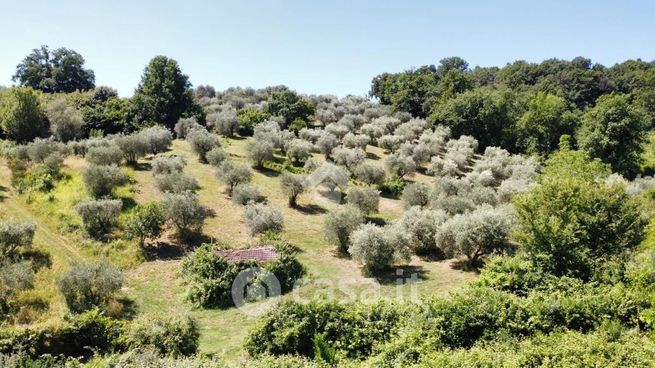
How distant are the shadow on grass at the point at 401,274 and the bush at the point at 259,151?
22650 millimetres

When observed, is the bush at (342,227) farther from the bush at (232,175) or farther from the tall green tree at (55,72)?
the tall green tree at (55,72)

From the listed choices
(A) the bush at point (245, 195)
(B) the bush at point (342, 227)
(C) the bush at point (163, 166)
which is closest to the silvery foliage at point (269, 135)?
(C) the bush at point (163, 166)

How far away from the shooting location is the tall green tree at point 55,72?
8069cm

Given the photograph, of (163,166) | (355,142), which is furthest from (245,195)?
(355,142)

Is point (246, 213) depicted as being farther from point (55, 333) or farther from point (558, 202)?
point (558, 202)

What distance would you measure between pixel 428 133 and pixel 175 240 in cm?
4447

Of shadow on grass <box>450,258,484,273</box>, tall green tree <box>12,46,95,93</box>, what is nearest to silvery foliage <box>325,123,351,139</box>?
shadow on grass <box>450,258,484,273</box>

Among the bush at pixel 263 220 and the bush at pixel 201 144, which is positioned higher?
the bush at pixel 201 144

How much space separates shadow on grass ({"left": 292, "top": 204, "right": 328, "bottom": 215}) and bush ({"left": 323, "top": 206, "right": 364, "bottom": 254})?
23.8ft

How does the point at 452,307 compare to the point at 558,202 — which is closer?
the point at 452,307

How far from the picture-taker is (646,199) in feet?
124

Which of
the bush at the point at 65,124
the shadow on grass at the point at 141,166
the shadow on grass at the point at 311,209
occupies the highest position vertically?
the bush at the point at 65,124

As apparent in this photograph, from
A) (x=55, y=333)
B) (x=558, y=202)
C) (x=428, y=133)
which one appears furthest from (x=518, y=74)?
(x=55, y=333)

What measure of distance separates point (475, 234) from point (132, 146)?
32.5 meters
